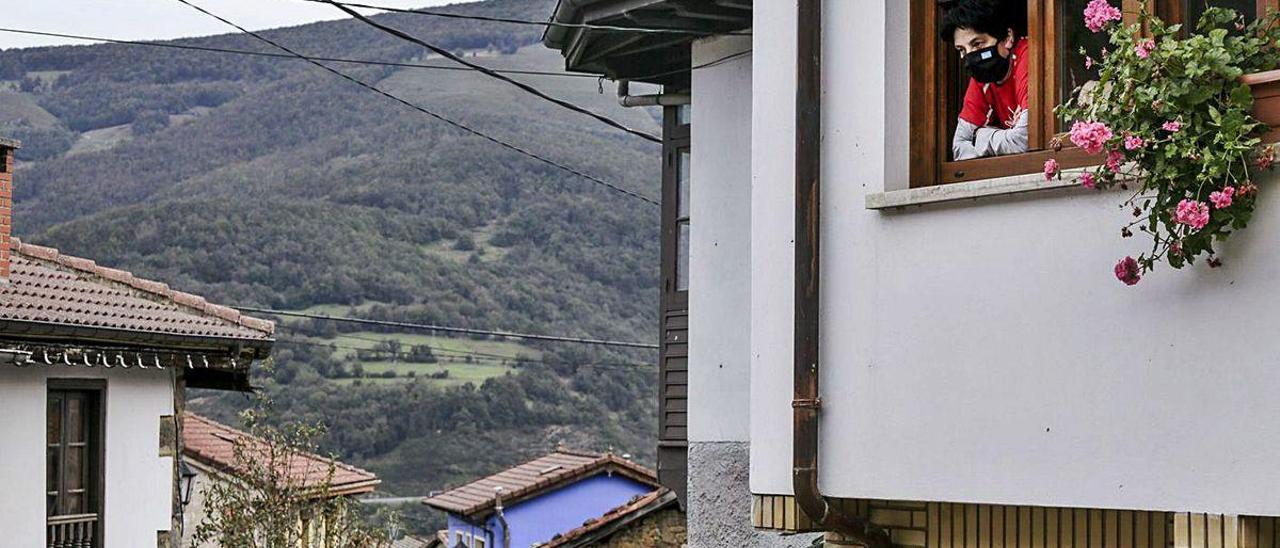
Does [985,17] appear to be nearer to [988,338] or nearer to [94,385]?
[988,338]

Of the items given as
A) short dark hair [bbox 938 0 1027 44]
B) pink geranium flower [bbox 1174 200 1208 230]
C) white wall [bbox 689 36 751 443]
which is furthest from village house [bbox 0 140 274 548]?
pink geranium flower [bbox 1174 200 1208 230]

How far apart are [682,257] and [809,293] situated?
489 cm

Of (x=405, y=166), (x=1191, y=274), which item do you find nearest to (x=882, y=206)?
(x=1191, y=274)

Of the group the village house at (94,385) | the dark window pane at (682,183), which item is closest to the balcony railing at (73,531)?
the village house at (94,385)

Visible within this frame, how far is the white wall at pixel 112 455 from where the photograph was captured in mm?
17141

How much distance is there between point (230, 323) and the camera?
19.0m

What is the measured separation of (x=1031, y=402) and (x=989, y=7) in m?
1.46

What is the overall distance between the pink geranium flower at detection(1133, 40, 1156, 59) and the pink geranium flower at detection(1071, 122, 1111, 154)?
234mm

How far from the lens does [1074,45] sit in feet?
18.9

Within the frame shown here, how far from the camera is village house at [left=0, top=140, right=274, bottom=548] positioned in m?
17.1

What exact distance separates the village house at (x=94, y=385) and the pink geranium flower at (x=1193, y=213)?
13683 mm

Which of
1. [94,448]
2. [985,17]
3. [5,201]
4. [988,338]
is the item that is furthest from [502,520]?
[988,338]

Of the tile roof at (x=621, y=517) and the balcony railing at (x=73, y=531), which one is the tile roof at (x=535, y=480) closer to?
the tile roof at (x=621, y=517)

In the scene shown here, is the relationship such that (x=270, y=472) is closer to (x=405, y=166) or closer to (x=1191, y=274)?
(x=1191, y=274)
